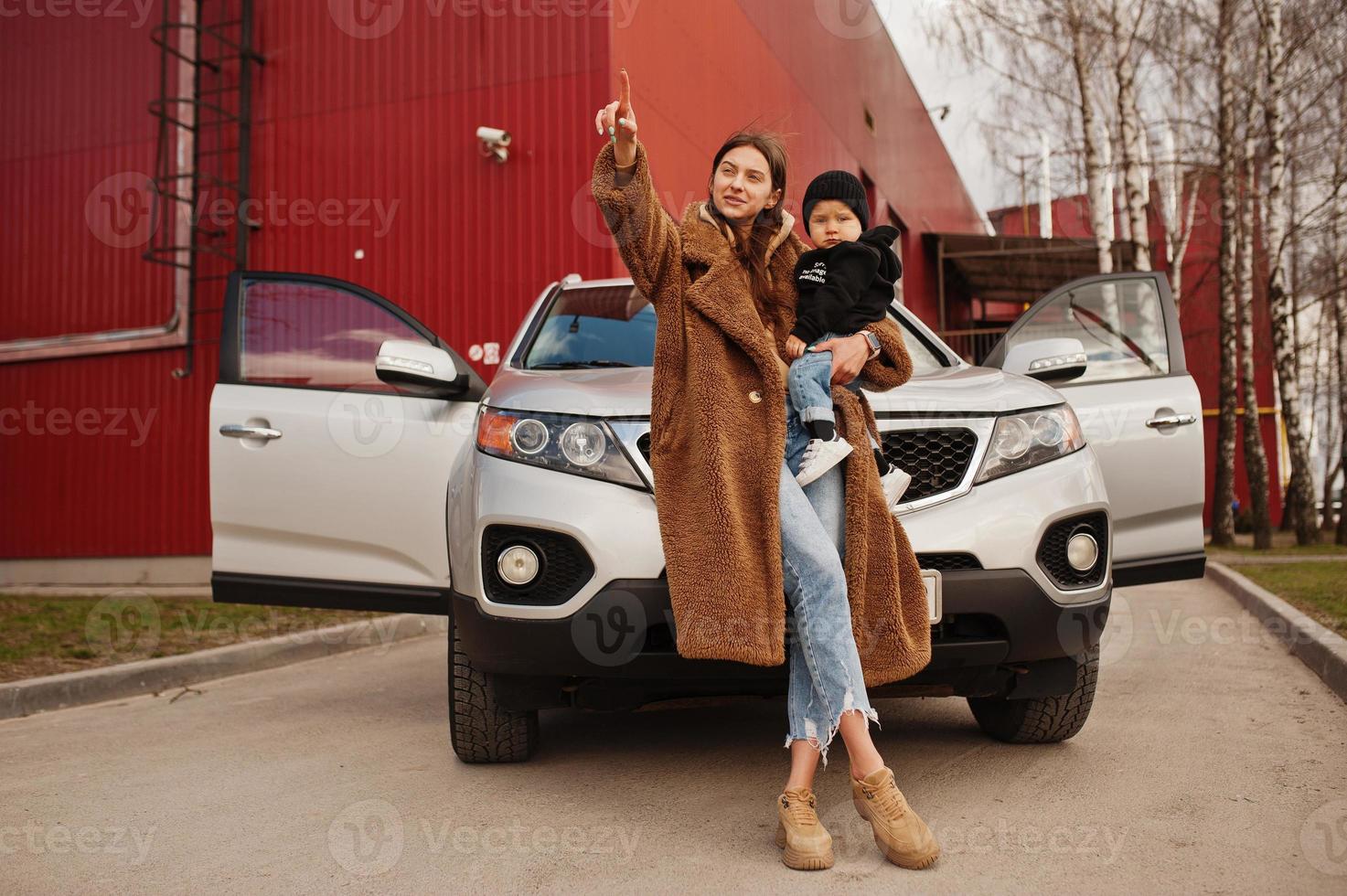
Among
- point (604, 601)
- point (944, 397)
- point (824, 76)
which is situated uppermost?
point (824, 76)

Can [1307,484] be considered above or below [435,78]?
below

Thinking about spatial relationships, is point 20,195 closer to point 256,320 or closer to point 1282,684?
point 256,320

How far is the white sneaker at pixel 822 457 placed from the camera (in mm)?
2758

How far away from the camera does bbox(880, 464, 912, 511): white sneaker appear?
2.96m

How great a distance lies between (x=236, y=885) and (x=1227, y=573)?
9.23m

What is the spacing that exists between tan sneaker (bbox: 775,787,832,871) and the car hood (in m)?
1.06

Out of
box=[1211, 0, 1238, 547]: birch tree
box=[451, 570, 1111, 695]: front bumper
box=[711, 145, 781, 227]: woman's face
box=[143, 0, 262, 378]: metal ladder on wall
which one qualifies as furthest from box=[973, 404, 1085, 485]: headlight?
box=[1211, 0, 1238, 547]: birch tree

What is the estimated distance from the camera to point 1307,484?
49.7 feet

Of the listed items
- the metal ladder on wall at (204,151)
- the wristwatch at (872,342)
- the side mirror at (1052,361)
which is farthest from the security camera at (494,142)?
the wristwatch at (872,342)

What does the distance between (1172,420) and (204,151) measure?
1171 cm

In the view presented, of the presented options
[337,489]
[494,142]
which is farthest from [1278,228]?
[337,489]

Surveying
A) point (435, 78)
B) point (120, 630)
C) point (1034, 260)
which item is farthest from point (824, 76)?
point (120, 630)

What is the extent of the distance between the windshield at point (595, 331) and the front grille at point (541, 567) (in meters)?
0.96

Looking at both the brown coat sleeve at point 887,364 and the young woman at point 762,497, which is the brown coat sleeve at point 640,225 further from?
the brown coat sleeve at point 887,364
